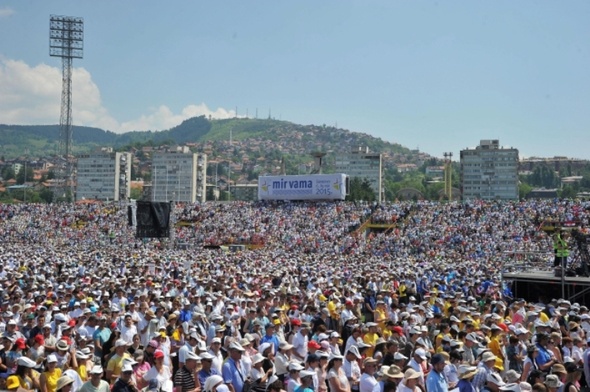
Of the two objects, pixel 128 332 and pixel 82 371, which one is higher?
pixel 82 371

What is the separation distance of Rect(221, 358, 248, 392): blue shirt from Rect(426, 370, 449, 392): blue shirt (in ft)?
7.23

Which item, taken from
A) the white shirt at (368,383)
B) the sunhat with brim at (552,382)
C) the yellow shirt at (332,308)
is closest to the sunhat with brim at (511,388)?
the sunhat with brim at (552,382)

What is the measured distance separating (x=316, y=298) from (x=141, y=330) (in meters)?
5.11

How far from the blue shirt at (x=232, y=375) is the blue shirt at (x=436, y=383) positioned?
2.20 metres

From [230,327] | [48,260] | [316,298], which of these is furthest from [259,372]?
[48,260]

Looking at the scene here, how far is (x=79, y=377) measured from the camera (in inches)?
323

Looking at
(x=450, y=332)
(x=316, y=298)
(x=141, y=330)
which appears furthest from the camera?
(x=316, y=298)

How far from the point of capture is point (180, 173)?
188 meters

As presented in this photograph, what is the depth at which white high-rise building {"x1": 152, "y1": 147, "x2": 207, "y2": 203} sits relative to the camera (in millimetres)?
183525

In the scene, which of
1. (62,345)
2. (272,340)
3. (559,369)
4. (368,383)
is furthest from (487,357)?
(62,345)

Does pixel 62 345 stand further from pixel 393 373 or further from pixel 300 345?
pixel 393 373

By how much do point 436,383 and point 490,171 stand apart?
17668 centimetres

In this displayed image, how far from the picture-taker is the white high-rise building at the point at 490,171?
175500 mm

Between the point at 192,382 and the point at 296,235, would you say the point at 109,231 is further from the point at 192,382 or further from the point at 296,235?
the point at 192,382
